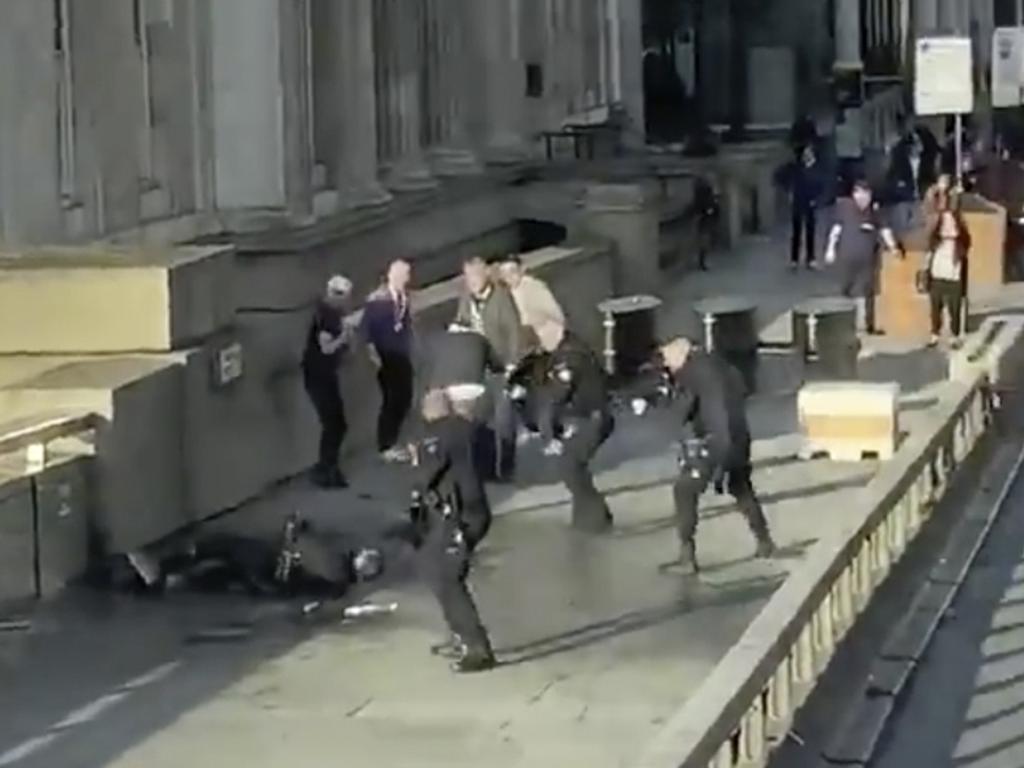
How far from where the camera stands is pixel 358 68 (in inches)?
1299

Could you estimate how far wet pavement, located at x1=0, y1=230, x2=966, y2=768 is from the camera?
13.8 meters

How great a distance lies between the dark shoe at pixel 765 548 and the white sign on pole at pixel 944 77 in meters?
15.4

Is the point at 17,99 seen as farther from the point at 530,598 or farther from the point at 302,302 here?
the point at 530,598

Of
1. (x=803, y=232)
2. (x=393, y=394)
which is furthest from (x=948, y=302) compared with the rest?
(x=803, y=232)

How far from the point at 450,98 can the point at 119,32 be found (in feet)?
45.4

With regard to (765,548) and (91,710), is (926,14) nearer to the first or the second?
(765,548)

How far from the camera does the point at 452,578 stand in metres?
15.0

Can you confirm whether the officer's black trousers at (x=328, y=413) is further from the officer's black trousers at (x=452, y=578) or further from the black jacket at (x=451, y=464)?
Result: the black jacket at (x=451, y=464)

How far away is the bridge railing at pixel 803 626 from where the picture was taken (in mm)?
11445

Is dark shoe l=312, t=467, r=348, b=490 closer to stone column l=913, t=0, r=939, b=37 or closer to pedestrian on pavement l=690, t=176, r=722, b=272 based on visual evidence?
pedestrian on pavement l=690, t=176, r=722, b=272

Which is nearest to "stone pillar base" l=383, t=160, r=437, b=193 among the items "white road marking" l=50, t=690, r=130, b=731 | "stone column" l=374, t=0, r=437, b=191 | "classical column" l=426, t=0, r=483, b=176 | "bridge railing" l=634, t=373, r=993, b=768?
"stone column" l=374, t=0, r=437, b=191

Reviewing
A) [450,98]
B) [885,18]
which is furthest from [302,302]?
[885,18]

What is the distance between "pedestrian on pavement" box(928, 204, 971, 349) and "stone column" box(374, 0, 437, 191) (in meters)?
7.17

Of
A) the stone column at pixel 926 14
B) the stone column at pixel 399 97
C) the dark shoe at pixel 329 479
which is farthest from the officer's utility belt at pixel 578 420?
the stone column at pixel 926 14
